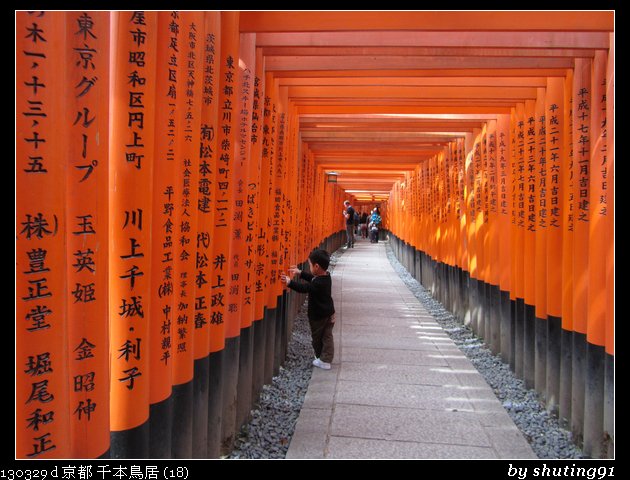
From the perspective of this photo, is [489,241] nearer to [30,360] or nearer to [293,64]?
[293,64]

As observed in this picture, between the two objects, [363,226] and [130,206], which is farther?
[363,226]

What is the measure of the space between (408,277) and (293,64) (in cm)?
1063

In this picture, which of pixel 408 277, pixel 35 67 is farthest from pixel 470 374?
pixel 408 277

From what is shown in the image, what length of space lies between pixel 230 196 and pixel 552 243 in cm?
306

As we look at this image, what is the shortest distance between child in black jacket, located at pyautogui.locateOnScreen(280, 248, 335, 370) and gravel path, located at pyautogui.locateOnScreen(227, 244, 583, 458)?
31 centimetres

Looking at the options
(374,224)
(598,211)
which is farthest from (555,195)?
(374,224)

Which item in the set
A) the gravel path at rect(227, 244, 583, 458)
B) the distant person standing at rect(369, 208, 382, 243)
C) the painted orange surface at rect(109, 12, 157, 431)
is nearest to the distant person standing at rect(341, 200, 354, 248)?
the distant person standing at rect(369, 208, 382, 243)

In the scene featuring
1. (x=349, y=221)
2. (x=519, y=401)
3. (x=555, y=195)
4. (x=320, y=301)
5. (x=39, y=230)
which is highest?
(x=349, y=221)

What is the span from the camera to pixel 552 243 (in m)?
4.52

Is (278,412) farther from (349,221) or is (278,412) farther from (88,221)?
(349,221)

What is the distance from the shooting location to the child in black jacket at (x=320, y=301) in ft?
16.8

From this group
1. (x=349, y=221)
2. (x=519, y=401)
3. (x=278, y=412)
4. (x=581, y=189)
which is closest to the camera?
(x=581, y=189)

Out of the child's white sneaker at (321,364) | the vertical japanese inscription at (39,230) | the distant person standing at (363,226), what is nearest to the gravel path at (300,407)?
the child's white sneaker at (321,364)

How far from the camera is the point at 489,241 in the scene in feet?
21.3
